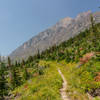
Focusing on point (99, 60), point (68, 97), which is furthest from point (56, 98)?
point (99, 60)

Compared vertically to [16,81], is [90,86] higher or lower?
higher

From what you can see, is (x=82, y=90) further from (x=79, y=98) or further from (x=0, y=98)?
(x=0, y=98)

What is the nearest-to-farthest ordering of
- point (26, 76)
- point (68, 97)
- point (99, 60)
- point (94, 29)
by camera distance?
1. point (68, 97)
2. point (99, 60)
3. point (26, 76)
4. point (94, 29)

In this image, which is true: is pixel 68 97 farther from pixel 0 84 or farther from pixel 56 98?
pixel 0 84

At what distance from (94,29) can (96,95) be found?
34.6 meters

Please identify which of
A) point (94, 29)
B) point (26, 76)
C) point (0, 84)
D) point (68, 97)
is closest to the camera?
point (68, 97)

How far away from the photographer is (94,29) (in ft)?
134

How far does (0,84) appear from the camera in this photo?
64.3 feet

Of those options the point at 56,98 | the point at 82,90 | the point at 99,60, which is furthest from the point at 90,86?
the point at 99,60

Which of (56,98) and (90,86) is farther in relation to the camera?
(90,86)

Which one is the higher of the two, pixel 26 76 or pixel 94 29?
pixel 94 29

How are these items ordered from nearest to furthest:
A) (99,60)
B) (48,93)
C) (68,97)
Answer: (68,97), (48,93), (99,60)

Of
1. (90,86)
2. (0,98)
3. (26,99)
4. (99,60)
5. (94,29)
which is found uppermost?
(94,29)

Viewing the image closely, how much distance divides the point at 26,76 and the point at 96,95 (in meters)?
28.7
